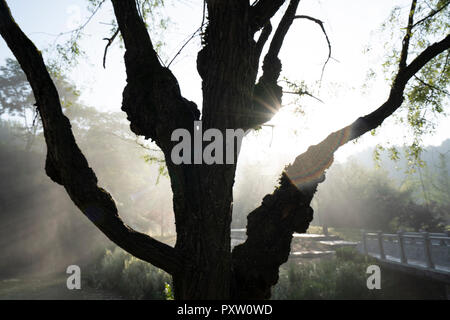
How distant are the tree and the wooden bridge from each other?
26.2 ft

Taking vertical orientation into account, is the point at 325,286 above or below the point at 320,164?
below

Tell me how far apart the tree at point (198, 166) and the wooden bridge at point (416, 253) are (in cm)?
798

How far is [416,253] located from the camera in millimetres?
10516

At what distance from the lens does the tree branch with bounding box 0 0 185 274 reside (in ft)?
8.44

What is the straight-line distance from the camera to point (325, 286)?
985 centimetres

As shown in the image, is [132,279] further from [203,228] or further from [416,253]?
[416,253]

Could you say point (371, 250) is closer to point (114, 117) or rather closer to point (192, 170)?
point (192, 170)

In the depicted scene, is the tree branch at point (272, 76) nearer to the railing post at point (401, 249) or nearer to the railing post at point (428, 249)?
the railing post at point (428, 249)

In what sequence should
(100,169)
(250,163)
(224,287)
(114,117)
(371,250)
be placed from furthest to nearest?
1. (250,163)
2. (114,117)
3. (100,169)
4. (371,250)
5. (224,287)

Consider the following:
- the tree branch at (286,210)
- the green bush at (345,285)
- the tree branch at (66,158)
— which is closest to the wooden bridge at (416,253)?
the green bush at (345,285)

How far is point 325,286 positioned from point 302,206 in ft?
25.5

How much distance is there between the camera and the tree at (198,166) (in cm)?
260

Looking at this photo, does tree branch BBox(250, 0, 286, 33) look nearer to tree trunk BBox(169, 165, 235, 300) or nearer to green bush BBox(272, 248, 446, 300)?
tree trunk BBox(169, 165, 235, 300)
